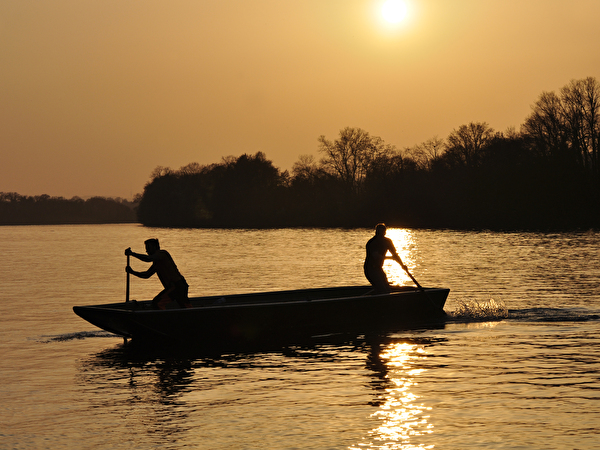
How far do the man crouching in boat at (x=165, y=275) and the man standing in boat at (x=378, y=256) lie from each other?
412cm

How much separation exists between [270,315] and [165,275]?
228 cm

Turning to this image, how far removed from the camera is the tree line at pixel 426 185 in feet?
245

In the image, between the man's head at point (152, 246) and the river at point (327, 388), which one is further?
the man's head at point (152, 246)

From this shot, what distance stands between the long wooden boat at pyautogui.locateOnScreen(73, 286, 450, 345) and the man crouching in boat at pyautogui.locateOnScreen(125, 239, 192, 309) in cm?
45

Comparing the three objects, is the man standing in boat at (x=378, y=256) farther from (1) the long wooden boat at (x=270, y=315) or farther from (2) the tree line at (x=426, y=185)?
(2) the tree line at (x=426, y=185)

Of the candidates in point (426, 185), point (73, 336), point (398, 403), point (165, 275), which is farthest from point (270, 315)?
point (426, 185)

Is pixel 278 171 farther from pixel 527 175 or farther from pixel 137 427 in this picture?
pixel 137 427

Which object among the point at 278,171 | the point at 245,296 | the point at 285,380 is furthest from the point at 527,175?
the point at 285,380

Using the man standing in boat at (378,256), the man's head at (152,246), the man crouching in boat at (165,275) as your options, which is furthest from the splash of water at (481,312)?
the man's head at (152,246)

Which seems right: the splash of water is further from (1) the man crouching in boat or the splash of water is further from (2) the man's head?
(2) the man's head

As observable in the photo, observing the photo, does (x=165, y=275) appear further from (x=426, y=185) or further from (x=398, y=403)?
(x=426, y=185)

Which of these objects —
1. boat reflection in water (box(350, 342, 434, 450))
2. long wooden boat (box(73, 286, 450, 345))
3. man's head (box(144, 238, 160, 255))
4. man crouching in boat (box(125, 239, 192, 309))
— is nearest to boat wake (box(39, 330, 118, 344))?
long wooden boat (box(73, 286, 450, 345))

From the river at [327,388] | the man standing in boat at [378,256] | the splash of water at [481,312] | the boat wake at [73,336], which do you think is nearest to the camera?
the river at [327,388]

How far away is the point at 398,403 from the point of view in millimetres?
9938
